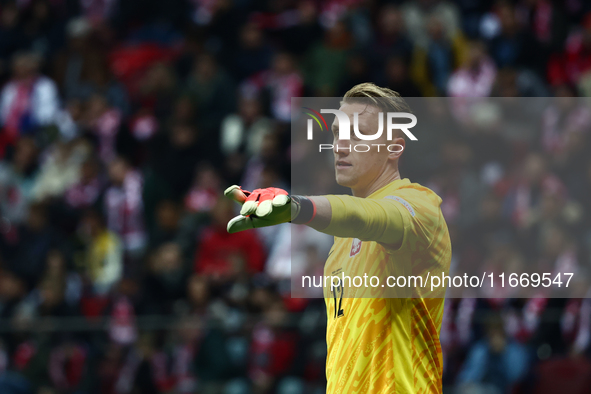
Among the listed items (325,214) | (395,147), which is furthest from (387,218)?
(395,147)

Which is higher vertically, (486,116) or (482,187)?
(486,116)

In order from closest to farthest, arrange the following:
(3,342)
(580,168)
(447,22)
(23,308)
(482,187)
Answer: (482,187)
(580,168)
(3,342)
(23,308)
(447,22)

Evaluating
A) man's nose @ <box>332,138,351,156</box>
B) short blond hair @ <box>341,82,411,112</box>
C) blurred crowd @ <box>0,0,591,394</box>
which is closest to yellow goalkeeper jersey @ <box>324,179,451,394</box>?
man's nose @ <box>332,138,351,156</box>

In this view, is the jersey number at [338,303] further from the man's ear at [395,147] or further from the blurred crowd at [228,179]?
the blurred crowd at [228,179]

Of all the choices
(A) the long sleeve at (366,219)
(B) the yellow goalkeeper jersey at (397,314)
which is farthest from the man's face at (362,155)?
(A) the long sleeve at (366,219)

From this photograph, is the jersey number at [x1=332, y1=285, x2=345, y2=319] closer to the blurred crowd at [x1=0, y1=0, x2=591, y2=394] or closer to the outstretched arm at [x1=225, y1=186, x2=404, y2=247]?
the outstretched arm at [x1=225, y1=186, x2=404, y2=247]

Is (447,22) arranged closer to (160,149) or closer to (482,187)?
(482,187)

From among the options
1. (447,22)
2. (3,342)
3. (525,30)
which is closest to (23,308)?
(3,342)

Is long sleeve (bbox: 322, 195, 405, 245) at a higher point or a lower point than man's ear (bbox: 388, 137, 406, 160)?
lower

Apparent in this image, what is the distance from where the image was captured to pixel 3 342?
981 cm

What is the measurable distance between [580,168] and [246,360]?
4.57m

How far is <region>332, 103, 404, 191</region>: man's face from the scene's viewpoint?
3609mm

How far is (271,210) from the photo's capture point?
111 inches

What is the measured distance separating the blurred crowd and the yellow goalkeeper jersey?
204 cm
